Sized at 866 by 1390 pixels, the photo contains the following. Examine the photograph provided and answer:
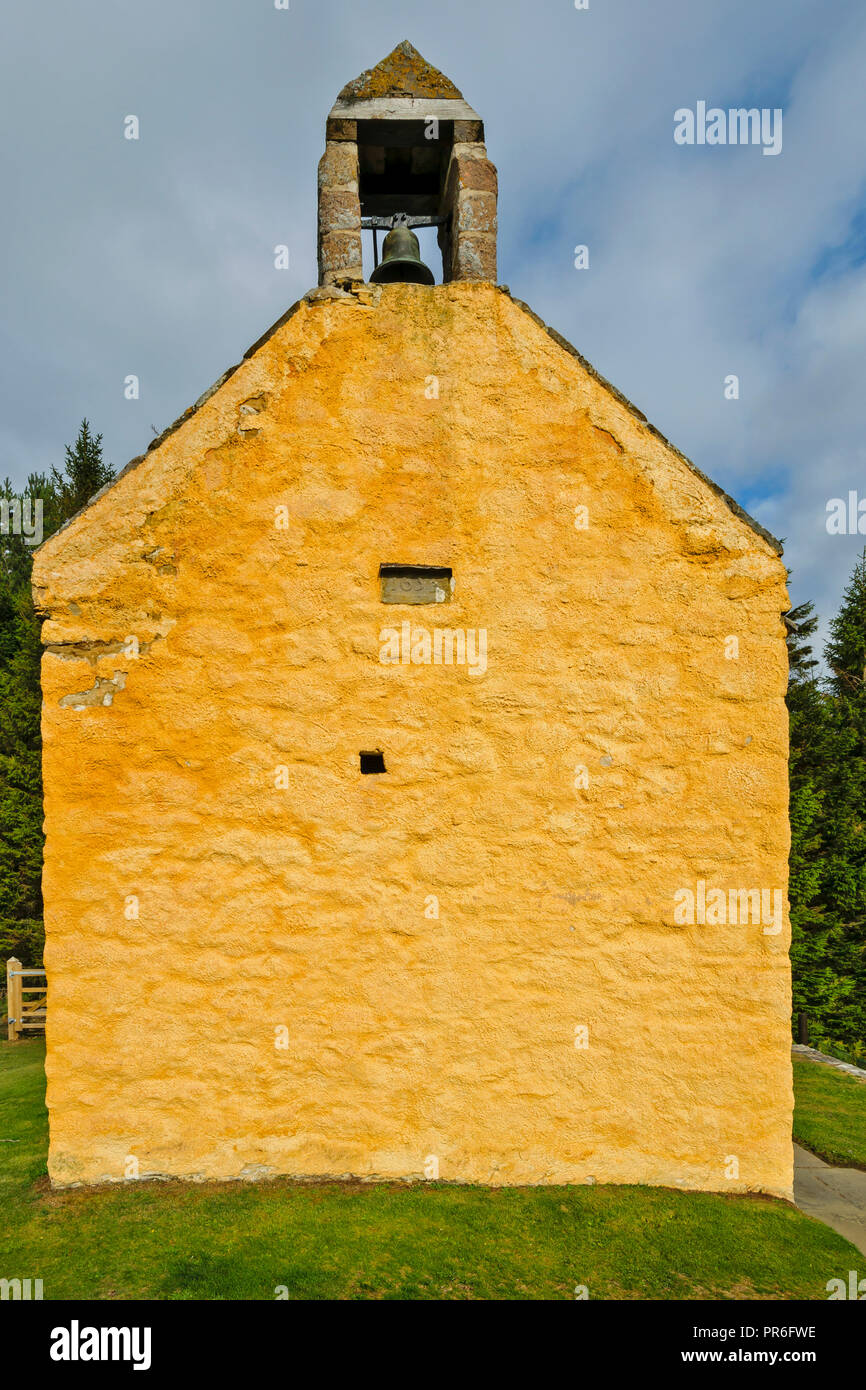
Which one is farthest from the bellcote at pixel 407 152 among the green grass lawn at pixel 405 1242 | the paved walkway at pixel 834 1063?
the paved walkway at pixel 834 1063

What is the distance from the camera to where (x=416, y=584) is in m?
4.69

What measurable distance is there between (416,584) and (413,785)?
130cm

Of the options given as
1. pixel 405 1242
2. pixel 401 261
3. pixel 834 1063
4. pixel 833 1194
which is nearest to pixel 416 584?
pixel 401 261

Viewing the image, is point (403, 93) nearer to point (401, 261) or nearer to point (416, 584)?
point (401, 261)

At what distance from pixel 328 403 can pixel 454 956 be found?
11.8 ft

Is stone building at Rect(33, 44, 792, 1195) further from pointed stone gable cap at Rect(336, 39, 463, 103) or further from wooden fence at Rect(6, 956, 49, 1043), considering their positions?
wooden fence at Rect(6, 956, 49, 1043)

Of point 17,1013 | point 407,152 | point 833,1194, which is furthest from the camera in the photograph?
point 17,1013

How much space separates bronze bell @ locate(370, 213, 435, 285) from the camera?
17.2ft

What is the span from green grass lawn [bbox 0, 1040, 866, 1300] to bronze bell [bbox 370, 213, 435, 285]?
602 cm

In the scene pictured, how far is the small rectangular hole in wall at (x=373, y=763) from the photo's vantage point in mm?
4574

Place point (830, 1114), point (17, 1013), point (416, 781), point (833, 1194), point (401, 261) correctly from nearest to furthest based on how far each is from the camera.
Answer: point (416, 781)
point (833, 1194)
point (401, 261)
point (830, 1114)
point (17, 1013)

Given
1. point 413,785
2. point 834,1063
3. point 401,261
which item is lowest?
point 834,1063
